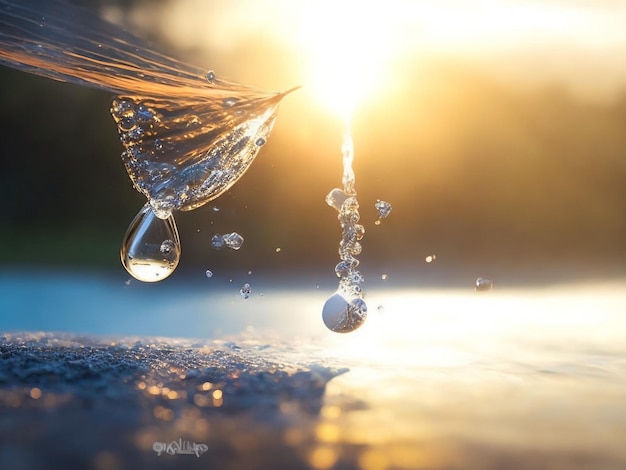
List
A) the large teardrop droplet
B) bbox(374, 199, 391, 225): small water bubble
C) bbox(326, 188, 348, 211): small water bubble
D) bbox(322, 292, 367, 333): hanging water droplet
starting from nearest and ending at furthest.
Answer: bbox(322, 292, 367, 333): hanging water droplet
the large teardrop droplet
bbox(326, 188, 348, 211): small water bubble
bbox(374, 199, 391, 225): small water bubble

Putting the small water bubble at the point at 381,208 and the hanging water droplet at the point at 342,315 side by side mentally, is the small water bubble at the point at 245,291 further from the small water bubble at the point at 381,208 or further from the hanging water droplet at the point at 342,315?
the hanging water droplet at the point at 342,315

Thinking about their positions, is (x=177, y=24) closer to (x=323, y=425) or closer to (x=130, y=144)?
(x=130, y=144)

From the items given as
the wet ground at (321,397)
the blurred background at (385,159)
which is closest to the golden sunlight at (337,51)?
the blurred background at (385,159)

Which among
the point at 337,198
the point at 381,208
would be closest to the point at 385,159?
the point at 381,208

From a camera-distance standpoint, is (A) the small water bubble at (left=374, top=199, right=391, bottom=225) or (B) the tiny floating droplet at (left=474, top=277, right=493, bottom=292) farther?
(A) the small water bubble at (left=374, top=199, right=391, bottom=225)

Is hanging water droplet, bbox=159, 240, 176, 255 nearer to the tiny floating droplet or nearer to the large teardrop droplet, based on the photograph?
the large teardrop droplet

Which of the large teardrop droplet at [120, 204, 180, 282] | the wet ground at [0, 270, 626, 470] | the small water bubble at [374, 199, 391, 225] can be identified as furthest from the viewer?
the small water bubble at [374, 199, 391, 225]

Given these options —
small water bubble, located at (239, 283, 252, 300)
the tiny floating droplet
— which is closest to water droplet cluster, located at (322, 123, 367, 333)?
small water bubble, located at (239, 283, 252, 300)

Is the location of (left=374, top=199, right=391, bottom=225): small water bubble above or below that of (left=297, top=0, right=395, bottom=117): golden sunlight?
below

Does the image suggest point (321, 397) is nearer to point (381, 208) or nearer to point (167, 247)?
point (167, 247)
